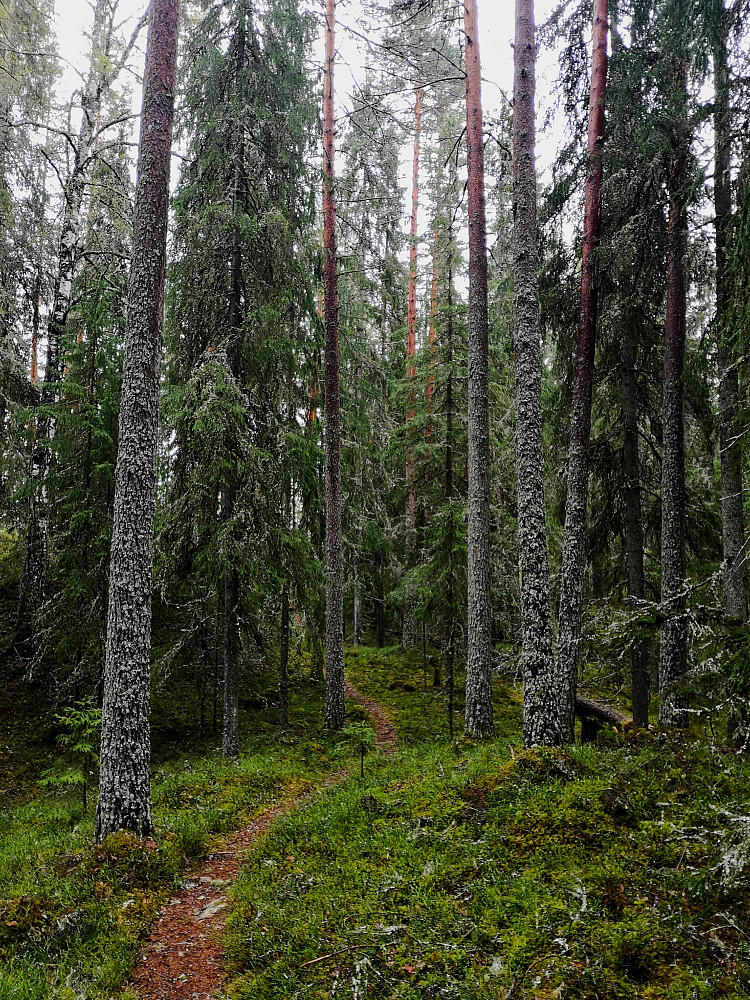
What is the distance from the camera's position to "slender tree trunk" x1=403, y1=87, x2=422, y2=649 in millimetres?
19234

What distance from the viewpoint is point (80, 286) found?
1438 cm

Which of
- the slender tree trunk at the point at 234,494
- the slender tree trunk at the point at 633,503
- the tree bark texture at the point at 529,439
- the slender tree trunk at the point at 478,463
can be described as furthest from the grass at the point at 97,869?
the slender tree trunk at the point at 633,503

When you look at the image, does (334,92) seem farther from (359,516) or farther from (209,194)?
(359,516)

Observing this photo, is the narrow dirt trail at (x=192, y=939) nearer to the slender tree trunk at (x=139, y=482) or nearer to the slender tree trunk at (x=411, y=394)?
the slender tree trunk at (x=139, y=482)

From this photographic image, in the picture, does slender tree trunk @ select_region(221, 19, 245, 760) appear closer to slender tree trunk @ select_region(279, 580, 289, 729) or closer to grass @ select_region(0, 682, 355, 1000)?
grass @ select_region(0, 682, 355, 1000)

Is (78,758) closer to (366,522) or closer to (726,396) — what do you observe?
(366,522)

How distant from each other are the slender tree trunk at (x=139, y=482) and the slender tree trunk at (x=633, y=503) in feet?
29.1

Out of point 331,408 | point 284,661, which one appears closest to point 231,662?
point 284,661

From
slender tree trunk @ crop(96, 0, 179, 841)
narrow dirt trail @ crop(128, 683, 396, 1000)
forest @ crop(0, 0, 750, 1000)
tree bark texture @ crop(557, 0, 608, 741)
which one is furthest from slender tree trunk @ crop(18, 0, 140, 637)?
tree bark texture @ crop(557, 0, 608, 741)

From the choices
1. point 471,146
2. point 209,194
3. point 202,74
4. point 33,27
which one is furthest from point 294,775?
point 33,27

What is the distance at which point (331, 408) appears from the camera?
1434 centimetres

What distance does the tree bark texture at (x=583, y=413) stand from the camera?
10.2m

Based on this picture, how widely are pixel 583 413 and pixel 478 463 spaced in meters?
2.23

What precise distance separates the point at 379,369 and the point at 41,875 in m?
13.0
